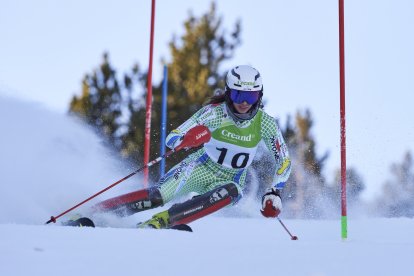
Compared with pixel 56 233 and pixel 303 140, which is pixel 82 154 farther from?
pixel 303 140

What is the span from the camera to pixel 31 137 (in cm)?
692

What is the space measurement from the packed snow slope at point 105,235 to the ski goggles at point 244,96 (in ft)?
3.25

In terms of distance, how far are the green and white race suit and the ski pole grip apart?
24cm

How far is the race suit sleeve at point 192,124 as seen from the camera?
5230 millimetres

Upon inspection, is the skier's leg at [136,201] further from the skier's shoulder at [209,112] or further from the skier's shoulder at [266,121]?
the skier's shoulder at [266,121]

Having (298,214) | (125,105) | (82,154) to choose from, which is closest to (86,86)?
(125,105)

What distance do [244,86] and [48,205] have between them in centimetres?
174

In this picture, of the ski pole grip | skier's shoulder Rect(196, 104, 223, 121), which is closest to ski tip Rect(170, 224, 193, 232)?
the ski pole grip

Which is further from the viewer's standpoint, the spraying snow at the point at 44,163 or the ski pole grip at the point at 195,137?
the spraying snow at the point at 44,163

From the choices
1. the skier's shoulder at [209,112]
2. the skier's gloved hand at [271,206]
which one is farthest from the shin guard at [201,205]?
the skier's shoulder at [209,112]

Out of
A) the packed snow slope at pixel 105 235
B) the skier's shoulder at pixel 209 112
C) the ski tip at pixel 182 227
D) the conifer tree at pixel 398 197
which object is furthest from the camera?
the conifer tree at pixel 398 197

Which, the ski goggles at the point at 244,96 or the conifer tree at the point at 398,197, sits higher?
the ski goggles at the point at 244,96

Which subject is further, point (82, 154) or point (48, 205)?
point (82, 154)

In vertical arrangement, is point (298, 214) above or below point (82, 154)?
below
